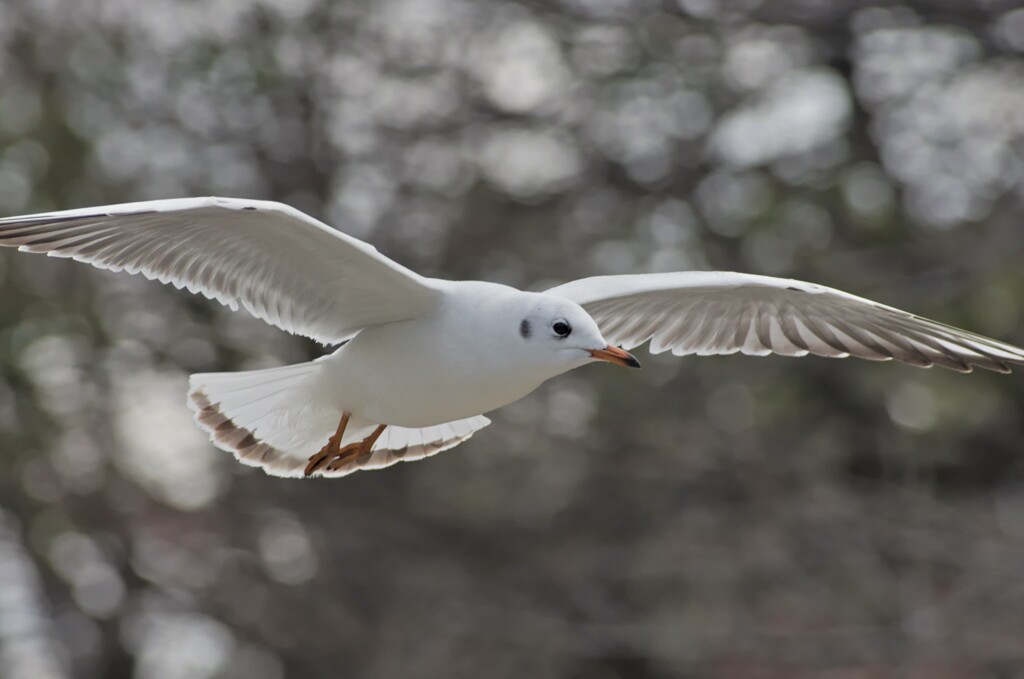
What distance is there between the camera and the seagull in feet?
14.3

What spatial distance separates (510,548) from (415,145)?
3216 mm

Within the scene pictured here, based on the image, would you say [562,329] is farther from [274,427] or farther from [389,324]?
[274,427]

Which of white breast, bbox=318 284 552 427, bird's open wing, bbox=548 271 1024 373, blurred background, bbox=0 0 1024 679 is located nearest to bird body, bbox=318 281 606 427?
white breast, bbox=318 284 552 427

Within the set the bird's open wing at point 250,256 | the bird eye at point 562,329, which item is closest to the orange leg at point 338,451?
the bird's open wing at point 250,256

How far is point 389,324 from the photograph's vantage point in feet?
15.7

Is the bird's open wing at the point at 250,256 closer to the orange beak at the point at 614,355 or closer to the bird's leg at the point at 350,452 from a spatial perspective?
the bird's leg at the point at 350,452

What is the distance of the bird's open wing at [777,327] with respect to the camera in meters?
5.34

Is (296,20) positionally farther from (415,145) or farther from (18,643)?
(18,643)

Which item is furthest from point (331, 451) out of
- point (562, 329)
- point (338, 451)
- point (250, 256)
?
point (562, 329)

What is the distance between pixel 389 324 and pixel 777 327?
5.01 ft

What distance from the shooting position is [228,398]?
5270 millimetres

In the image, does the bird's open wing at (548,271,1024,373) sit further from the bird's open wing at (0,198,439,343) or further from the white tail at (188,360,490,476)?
the bird's open wing at (0,198,439,343)

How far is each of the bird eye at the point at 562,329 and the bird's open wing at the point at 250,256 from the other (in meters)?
0.43

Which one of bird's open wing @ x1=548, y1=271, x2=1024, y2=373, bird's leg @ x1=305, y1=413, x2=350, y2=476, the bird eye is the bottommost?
bird's leg @ x1=305, y1=413, x2=350, y2=476
